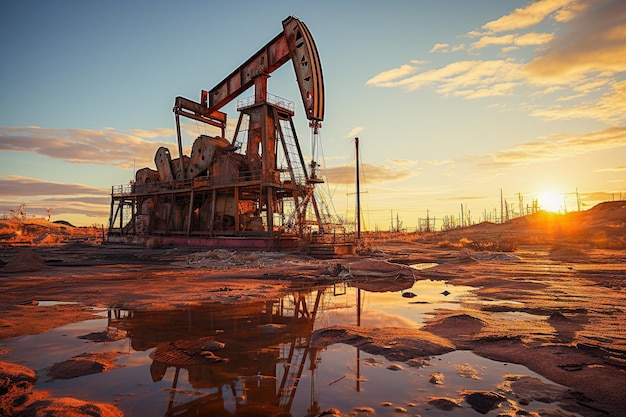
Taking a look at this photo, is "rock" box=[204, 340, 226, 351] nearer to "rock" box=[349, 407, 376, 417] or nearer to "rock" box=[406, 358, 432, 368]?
"rock" box=[349, 407, 376, 417]

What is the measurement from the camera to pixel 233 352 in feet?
15.3

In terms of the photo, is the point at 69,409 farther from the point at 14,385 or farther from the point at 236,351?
Result: the point at 236,351

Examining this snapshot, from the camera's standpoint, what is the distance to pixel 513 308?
737 cm

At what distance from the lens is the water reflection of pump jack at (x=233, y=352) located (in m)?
3.31

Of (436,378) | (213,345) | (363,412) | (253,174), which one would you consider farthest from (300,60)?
(363,412)

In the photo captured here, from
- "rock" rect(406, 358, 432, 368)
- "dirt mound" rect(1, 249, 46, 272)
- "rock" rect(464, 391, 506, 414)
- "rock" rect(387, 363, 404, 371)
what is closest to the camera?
"rock" rect(464, 391, 506, 414)

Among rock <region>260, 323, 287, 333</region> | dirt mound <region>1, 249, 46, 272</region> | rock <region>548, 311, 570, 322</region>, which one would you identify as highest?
dirt mound <region>1, 249, 46, 272</region>

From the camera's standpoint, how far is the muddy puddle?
3260mm

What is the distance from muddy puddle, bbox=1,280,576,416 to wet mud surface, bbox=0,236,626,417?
0.46 feet

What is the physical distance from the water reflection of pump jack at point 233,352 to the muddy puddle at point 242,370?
0.05 feet

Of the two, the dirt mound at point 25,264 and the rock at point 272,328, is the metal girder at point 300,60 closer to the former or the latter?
the dirt mound at point 25,264

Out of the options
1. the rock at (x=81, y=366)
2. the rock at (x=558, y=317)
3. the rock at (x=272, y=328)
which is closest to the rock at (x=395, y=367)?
the rock at (x=272, y=328)

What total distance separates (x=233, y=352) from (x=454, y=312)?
14.8 ft

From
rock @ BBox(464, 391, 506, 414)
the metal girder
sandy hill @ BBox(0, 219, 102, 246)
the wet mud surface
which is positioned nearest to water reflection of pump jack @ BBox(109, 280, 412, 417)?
the wet mud surface
